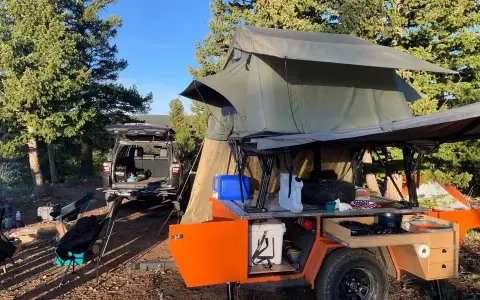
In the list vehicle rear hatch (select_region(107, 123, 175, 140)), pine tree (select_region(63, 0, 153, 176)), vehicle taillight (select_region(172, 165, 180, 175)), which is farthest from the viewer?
pine tree (select_region(63, 0, 153, 176))

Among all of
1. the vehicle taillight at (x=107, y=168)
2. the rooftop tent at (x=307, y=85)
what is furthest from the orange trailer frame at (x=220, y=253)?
the vehicle taillight at (x=107, y=168)

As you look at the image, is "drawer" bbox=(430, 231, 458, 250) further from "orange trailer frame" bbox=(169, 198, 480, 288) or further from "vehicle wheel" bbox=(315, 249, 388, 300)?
"orange trailer frame" bbox=(169, 198, 480, 288)

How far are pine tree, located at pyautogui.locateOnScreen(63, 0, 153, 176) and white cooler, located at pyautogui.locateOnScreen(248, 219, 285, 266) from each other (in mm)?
12964

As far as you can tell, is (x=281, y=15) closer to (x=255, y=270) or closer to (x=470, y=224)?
(x=470, y=224)

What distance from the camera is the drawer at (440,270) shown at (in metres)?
4.28

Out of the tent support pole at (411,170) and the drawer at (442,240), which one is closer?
the drawer at (442,240)

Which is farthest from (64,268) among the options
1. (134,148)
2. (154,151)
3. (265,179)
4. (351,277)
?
(154,151)

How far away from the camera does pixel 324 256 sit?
431 centimetres

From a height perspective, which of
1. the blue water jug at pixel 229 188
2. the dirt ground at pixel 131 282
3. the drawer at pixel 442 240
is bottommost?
the dirt ground at pixel 131 282

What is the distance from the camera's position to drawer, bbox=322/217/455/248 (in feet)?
13.1

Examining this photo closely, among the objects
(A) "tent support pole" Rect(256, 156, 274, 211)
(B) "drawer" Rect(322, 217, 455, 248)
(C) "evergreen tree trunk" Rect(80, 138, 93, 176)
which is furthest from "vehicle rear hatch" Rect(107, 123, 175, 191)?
(C) "evergreen tree trunk" Rect(80, 138, 93, 176)

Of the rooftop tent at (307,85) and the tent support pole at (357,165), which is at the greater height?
the rooftop tent at (307,85)

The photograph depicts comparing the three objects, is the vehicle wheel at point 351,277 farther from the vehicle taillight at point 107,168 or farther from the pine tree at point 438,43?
the vehicle taillight at point 107,168

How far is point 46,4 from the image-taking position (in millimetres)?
13336
